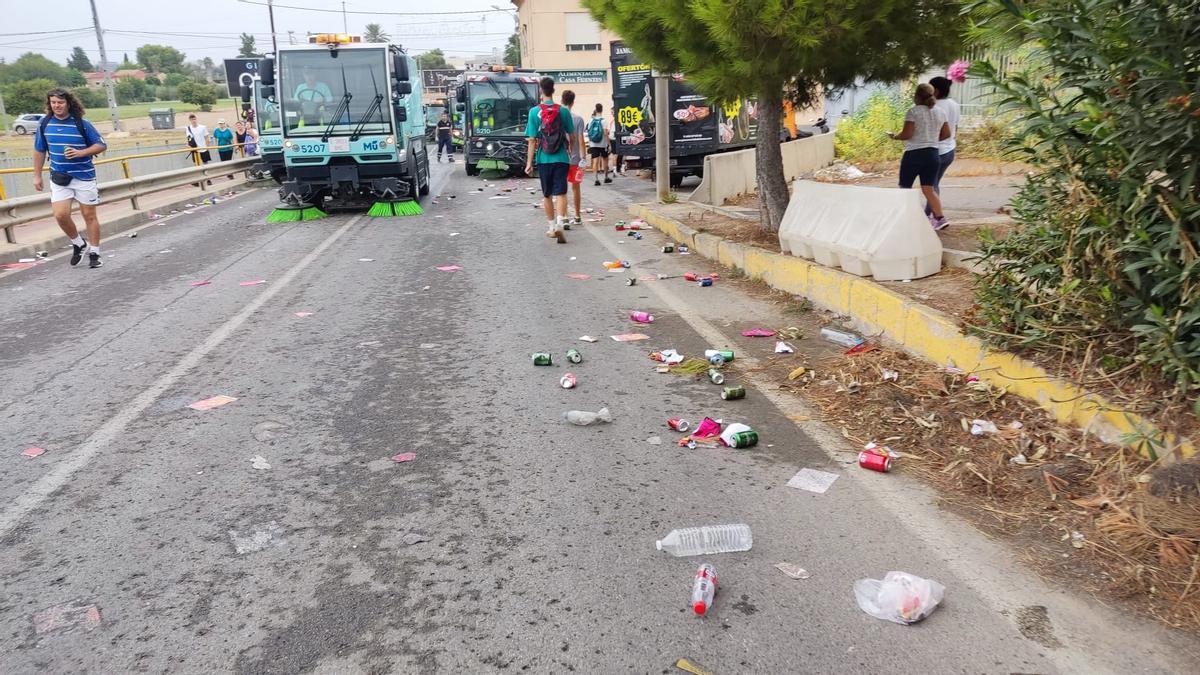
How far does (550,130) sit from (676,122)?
8.92m

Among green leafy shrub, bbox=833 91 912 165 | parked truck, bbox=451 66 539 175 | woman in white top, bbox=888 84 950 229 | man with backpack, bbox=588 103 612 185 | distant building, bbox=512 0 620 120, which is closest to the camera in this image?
woman in white top, bbox=888 84 950 229

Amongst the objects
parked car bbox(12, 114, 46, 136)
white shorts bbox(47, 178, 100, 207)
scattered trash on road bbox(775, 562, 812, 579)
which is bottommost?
scattered trash on road bbox(775, 562, 812, 579)

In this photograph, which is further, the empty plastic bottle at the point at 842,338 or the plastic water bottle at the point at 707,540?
the empty plastic bottle at the point at 842,338

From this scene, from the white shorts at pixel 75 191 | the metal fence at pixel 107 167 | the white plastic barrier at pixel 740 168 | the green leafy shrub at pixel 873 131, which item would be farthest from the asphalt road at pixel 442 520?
the green leafy shrub at pixel 873 131

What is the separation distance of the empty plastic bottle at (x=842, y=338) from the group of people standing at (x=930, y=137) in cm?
275

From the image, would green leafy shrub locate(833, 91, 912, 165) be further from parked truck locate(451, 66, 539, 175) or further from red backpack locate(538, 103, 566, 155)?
red backpack locate(538, 103, 566, 155)

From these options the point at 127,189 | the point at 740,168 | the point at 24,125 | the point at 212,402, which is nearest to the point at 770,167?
the point at 212,402

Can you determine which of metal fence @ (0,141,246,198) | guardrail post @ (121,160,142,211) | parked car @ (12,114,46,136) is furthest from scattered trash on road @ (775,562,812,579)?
parked car @ (12,114,46,136)

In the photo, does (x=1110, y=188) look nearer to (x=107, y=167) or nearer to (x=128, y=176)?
(x=128, y=176)

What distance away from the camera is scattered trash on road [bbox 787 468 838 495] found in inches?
146

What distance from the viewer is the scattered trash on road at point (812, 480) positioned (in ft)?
12.2

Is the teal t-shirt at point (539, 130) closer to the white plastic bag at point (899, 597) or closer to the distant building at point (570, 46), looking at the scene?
the white plastic bag at point (899, 597)

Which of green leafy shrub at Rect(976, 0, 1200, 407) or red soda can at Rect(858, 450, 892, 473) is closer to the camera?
green leafy shrub at Rect(976, 0, 1200, 407)

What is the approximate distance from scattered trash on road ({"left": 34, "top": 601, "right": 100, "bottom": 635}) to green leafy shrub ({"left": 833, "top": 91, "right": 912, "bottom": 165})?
1776 cm
